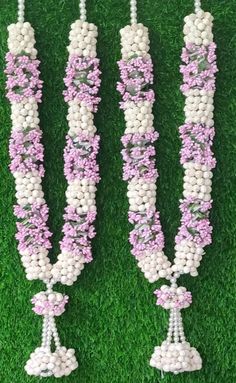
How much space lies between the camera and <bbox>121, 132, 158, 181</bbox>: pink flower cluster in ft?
3.46

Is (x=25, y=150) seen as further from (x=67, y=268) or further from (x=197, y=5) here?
(x=197, y=5)

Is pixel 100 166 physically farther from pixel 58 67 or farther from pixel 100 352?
pixel 100 352

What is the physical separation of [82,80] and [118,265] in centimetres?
33

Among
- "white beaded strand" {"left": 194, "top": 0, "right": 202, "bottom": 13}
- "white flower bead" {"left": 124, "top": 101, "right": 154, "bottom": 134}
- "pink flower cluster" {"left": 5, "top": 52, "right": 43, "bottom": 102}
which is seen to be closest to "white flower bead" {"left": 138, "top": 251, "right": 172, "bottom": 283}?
"white flower bead" {"left": 124, "top": 101, "right": 154, "bottom": 134}

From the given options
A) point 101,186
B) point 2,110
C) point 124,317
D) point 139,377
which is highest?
point 2,110

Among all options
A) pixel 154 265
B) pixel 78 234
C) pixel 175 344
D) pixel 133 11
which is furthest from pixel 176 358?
pixel 133 11

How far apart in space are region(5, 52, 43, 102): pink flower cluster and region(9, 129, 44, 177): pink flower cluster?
61 mm

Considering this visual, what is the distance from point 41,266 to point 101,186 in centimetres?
18

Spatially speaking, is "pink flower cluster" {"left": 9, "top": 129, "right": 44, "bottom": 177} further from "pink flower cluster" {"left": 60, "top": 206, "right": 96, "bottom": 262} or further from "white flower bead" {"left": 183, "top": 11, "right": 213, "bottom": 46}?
"white flower bead" {"left": 183, "top": 11, "right": 213, "bottom": 46}

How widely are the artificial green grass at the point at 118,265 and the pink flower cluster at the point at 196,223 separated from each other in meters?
0.03

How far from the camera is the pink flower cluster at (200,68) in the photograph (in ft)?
3.47

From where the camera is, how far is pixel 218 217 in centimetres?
108

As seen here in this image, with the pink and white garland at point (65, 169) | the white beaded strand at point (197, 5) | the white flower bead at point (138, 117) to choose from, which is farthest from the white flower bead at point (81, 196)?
the white beaded strand at point (197, 5)

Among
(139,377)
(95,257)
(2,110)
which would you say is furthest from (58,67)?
(139,377)
